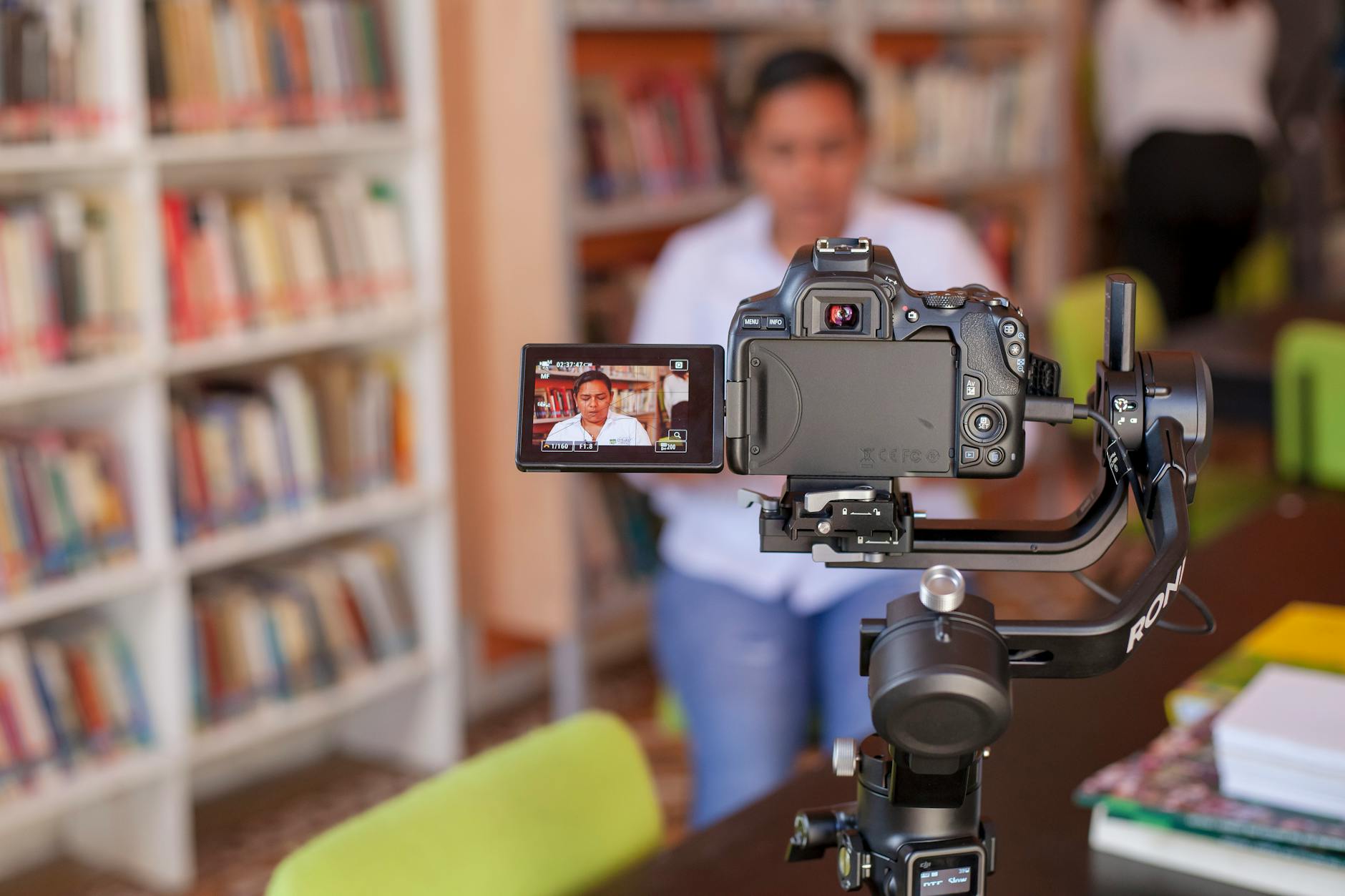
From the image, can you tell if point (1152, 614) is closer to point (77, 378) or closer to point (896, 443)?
point (896, 443)

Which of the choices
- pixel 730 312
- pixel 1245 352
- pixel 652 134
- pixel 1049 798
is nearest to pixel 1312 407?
pixel 1245 352

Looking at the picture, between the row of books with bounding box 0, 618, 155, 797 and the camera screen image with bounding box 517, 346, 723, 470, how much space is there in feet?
6.20

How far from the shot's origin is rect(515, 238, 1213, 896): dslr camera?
2.71 ft

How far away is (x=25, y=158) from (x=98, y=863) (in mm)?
1310

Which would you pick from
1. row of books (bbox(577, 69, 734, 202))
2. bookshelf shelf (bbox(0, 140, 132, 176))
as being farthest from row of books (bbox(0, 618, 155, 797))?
row of books (bbox(577, 69, 734, 202))

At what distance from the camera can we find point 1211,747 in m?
1.28

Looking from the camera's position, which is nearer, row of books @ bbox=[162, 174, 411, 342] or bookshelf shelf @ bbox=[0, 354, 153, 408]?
bookshelf shelf @ bbox=[0, 354, 153, 408]

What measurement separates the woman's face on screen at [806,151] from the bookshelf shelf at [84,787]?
1436 mm

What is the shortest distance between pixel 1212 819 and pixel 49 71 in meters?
2.04

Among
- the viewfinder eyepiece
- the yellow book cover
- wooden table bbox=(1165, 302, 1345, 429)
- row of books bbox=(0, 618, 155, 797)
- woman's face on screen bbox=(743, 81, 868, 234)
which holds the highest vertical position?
woman's face on screen bbox=(743, 81, 868, 234)

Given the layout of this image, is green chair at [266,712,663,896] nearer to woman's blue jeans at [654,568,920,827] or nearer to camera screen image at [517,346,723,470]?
camera screen image at [517,346,723,470]

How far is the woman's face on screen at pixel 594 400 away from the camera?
874mm

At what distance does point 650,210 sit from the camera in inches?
129

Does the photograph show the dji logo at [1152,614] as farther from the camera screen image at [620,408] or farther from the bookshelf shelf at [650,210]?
the bookshelf shelf at [650,210]
